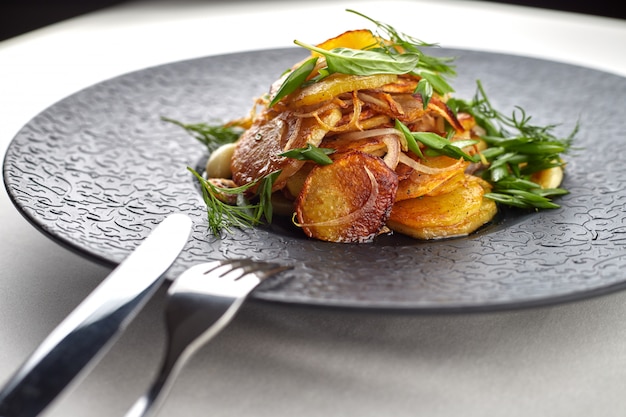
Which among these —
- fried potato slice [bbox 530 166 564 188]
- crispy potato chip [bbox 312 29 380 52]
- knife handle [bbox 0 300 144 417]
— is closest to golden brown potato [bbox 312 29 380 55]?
crispy potato chip [bbox 312 29 380 52]

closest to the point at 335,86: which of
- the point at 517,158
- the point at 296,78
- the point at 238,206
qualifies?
the point at 296,78

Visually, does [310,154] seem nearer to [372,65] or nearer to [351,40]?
[372,65]

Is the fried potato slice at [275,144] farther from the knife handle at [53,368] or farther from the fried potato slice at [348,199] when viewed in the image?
the knife handle at [53,368]

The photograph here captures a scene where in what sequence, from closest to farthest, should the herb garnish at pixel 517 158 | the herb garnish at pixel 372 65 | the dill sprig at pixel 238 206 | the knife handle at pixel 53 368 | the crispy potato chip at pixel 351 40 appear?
the knife handle at pixel 53 368 < the dill sprig at pixel 238 206 < the herb garnish at pixel 372 65 < the herb garnish at pixel 517 158 < the crispy potato chip at pixel 351 40

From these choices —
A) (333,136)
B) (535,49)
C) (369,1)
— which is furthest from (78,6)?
(333,136)

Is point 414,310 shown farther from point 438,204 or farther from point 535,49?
point 535,49

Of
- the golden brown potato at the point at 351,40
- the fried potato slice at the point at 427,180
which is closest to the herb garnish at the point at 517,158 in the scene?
the fried potato slice at the point at 427,180
